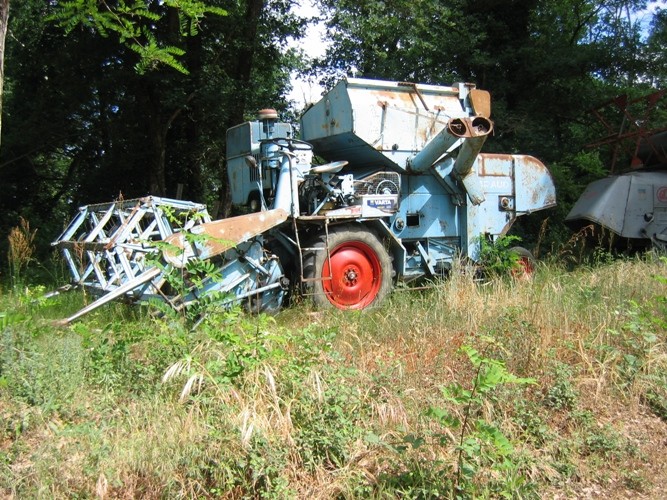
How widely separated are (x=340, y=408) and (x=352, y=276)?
12.4ft

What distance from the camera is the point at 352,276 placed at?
24.6 ft

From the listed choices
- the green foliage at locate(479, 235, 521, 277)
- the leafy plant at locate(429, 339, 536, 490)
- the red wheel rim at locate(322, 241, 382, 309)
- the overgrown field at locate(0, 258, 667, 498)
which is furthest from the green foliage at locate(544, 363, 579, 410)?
the green foliage at locate(479, 235, 521, 277)

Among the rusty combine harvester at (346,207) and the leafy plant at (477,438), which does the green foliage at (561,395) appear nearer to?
the leafy plant at (477,438)

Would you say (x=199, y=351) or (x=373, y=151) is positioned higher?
(x=373, y=151)

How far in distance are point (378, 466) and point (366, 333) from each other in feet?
6.52

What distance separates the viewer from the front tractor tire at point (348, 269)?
7.09 meters

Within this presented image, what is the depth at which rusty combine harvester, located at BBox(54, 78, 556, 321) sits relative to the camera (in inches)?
256

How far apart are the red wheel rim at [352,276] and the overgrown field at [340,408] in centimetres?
174

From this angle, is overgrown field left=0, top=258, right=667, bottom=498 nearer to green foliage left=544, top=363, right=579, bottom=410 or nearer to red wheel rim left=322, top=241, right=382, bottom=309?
green foliage left=544, top=363, right=579, bottom=410

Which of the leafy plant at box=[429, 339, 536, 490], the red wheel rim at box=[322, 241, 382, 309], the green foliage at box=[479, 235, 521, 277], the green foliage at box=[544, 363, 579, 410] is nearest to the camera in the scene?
the leafy plant at box=[429, 339, 536, 490]

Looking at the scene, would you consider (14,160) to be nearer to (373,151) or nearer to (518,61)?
(373,151)

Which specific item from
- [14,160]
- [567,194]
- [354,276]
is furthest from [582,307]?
[14,160]

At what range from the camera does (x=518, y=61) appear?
14.6m

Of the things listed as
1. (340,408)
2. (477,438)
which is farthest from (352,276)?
(477,438)
